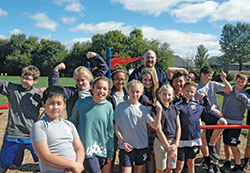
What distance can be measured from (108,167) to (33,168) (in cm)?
218

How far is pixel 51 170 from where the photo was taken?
2164 millimetres

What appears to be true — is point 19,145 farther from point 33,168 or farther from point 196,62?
point 196,62

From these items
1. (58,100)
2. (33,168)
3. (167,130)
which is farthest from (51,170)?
(33,168)

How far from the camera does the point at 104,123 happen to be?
2.72m

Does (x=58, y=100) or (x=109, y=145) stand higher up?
(x=58, y=100)

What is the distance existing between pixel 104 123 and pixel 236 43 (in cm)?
A: 7502

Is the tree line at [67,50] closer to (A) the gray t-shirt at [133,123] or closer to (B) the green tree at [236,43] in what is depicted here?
(B) the green tree at [236,43]

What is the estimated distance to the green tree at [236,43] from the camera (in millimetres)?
65938

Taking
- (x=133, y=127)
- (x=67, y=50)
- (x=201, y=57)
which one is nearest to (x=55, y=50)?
(x=67, y=50)

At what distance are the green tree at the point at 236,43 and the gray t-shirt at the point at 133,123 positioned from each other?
234 ft

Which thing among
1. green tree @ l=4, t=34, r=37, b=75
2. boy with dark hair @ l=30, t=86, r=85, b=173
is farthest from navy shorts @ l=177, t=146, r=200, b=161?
green tree @ l=4, t=34, r=37, b=75

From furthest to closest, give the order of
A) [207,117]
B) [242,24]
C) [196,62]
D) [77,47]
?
[242,24] → [196,62] → [77,47] → [207,117]

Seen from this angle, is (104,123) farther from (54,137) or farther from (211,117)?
(211,117)

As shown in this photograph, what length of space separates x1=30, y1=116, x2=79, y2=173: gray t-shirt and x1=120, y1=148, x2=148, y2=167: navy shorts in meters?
0.80
